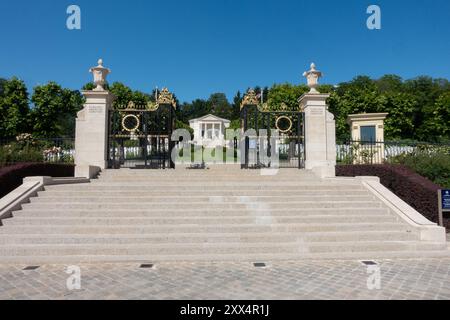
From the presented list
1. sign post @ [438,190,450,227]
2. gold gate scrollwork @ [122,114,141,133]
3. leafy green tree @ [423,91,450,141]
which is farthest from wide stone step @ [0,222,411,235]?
leafy green tree @ [423,91,450,141]

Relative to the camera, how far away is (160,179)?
11.7 meters

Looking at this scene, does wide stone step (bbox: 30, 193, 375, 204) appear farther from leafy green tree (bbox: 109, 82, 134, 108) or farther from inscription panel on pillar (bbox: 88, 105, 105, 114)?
leafy green tree (bbox: 109, 82, 134, 108)

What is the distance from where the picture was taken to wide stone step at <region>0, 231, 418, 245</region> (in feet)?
22.9

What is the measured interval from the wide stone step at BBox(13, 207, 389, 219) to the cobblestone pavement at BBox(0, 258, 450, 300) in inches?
75.3

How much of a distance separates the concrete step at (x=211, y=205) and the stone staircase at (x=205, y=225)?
25mm

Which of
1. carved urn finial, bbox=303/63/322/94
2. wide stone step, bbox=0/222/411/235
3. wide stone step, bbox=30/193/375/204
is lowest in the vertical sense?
wide stone step, bbox=0/222/411/235

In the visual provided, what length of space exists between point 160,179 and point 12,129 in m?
32.5

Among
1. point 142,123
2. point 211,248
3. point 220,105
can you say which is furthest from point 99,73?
point 220,105

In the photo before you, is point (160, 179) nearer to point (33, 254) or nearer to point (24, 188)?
point (24, 188)

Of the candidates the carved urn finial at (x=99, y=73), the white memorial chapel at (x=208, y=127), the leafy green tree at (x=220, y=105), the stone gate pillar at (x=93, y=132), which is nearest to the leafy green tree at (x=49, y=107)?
the carved urn finial at (x=99, y=73)

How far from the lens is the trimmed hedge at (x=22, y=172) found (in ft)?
32.1

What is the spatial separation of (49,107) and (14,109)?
386 centimetres

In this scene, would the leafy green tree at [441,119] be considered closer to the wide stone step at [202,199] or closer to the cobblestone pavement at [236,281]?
the wide stone step at [202,199]
